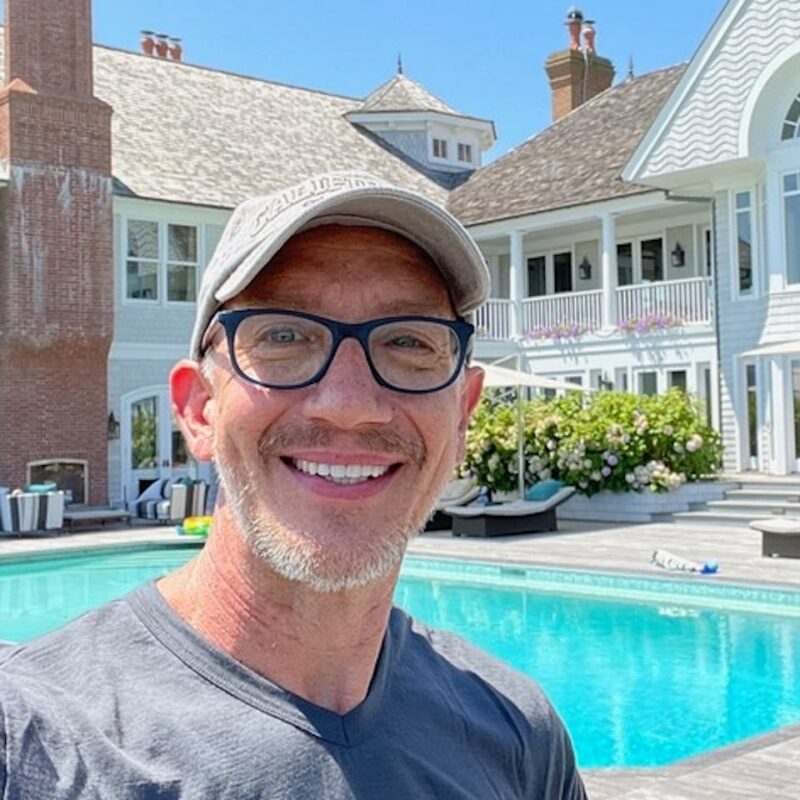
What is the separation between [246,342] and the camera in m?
1.45

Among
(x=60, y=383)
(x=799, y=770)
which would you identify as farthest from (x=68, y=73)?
(x=799, y=770)

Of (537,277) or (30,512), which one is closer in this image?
(30,512)

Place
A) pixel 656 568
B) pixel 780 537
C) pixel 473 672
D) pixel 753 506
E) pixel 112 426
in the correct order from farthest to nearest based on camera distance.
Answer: pixel 112 426 → pixel 753 506 → pixel 780 537 → pixel 656 568 → pixel 473 672

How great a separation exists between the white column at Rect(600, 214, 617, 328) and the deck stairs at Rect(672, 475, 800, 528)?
526cm

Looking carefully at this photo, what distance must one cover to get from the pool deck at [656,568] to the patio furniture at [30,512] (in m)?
0.49

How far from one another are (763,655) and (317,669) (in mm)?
8906

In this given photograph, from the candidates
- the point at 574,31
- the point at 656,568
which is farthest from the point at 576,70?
the point at 656,568

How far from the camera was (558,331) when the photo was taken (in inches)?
961

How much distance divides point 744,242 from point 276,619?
68.9 ft

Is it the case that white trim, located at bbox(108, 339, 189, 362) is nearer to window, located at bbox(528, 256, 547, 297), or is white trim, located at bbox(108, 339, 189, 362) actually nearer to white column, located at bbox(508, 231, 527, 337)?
white column, located at bbox(508, 231, 527, 337)

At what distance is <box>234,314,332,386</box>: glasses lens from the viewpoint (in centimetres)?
143

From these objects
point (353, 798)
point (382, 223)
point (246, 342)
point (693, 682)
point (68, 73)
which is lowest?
point (693, 682)

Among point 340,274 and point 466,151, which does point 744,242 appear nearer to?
point 466,151

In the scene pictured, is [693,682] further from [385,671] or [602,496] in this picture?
[602,496]
